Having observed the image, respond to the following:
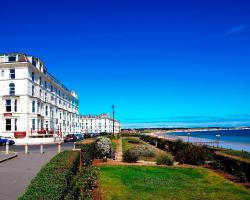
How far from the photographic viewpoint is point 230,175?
60.7 ft

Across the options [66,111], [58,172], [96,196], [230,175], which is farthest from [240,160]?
[66,111]

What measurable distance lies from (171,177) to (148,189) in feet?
11.2

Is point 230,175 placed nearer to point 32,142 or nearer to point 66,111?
point 32,142

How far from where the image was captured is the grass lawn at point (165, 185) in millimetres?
13453

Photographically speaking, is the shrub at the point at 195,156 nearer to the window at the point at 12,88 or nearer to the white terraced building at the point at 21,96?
the white terraced building at the point at 21,96

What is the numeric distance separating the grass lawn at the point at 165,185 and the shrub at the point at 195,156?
8.84 ft

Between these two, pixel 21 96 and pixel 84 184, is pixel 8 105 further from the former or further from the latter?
pixel 84 184

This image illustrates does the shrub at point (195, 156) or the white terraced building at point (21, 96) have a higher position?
the white terraced building at point (21, 96)

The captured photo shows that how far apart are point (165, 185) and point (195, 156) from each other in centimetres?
864

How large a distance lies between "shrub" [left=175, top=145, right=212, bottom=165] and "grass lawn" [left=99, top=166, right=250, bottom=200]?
8.84 ft

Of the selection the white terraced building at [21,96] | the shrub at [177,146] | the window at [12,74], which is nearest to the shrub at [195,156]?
the shrub at [177,146]

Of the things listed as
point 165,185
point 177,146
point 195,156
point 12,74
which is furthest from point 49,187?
point 12,74

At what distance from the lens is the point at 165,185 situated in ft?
50.6

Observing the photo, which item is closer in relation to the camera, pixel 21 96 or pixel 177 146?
pixel 177 146
